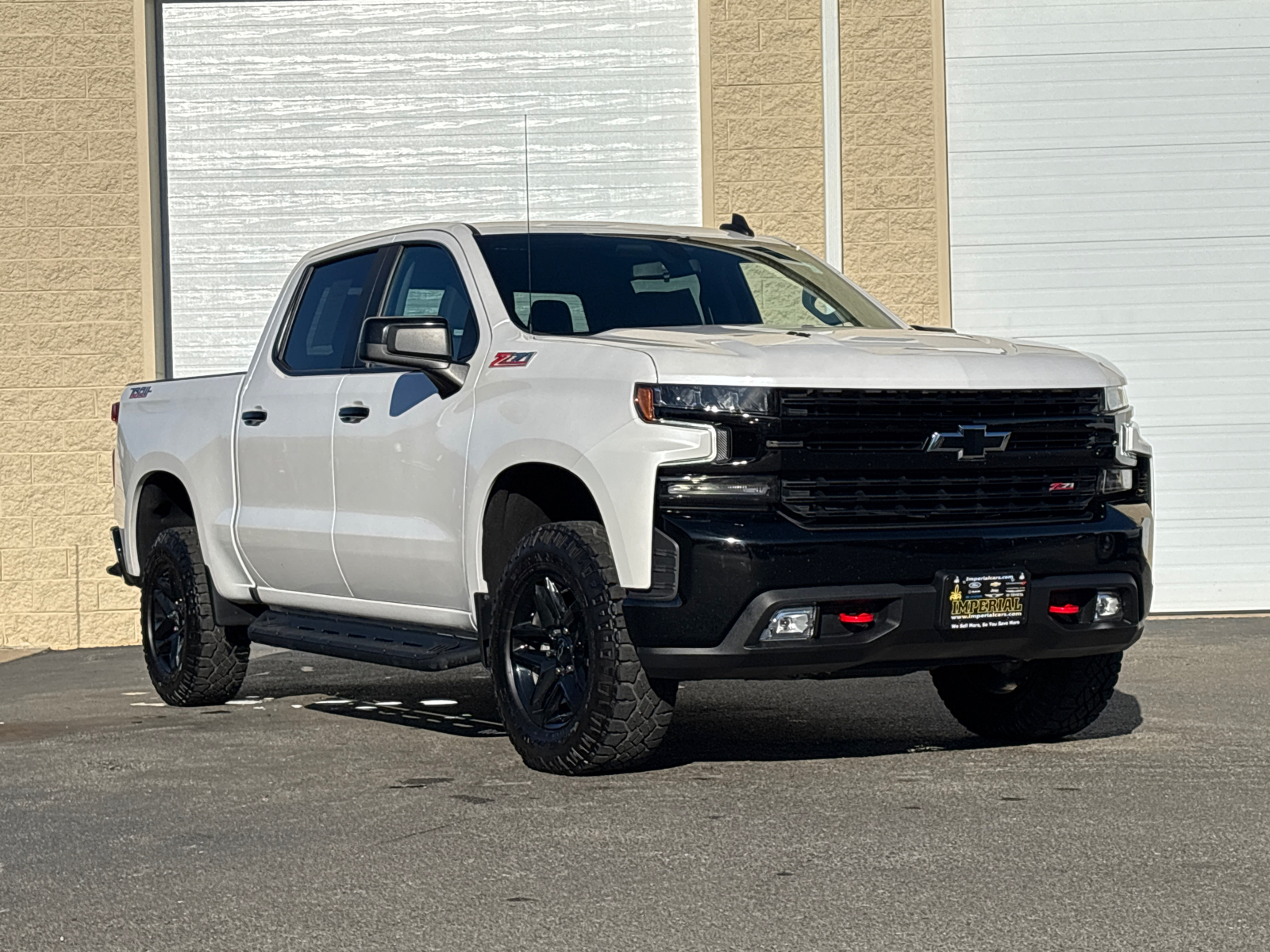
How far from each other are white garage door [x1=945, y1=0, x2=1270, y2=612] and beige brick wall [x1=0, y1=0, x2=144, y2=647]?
601 centimetres

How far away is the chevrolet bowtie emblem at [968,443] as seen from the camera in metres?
6.36

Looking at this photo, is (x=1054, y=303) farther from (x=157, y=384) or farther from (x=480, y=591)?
(x=480, y=591)

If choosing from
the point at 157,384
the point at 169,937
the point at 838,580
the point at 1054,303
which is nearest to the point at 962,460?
the point at 838,580

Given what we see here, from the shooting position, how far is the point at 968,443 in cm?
640

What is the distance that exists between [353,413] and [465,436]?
86 centimetres

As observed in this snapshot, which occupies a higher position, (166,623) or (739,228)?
(739,228)

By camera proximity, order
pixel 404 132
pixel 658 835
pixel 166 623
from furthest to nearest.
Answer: pixel 404 132, pixel 166 623, pixel 658 835

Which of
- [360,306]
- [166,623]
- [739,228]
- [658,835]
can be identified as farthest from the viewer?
[166,623]

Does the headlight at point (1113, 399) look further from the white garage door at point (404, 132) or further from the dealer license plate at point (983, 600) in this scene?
the white garage door at point (404, 132)

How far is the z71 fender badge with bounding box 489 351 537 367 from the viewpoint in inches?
269

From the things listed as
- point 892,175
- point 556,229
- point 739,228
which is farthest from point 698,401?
point 892,175

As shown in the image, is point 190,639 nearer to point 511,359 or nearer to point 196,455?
point 196,455

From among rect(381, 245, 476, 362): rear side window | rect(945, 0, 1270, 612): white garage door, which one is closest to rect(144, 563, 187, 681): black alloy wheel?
rect(381, 245, 476, 362): rear side window

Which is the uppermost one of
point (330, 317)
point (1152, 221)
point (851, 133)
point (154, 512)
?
point (851, 133)
